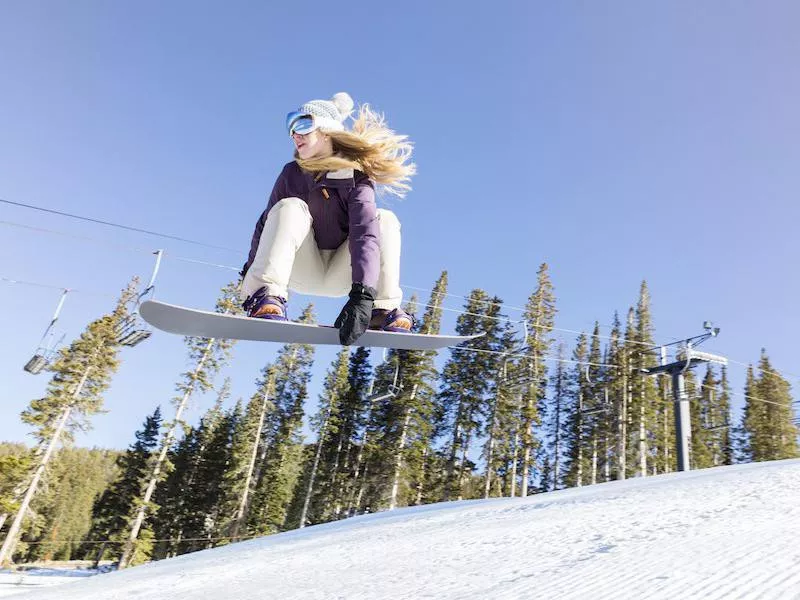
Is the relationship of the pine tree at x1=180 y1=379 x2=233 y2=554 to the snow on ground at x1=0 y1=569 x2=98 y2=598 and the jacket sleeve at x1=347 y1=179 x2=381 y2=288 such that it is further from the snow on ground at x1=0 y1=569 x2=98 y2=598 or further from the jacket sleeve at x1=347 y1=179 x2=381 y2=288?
the jacket sleeve at x1=347 y1=179 x2=381 y2=288

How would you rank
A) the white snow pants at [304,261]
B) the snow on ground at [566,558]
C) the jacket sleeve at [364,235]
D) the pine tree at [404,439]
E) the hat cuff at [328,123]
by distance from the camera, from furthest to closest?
the pine tree at [404,439], the hat cuff at [328,123], the white snow pants at [304,261], the jacket sleeve at [364,235], the snow on ground at [566,558]

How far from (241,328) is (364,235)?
1080 millimetres

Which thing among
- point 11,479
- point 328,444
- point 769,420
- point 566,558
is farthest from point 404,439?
point 769,420

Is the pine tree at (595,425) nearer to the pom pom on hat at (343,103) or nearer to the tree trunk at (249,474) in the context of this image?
the tree trunk at (249,474)

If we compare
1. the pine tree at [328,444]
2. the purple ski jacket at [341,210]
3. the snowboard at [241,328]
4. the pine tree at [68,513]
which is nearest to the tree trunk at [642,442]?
the pine tree at [328,444]

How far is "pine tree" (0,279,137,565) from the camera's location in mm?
25781

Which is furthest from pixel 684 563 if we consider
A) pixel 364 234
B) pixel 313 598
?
pixel 364 234

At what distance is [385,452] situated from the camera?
92.2 ft

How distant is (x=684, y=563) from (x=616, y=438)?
3699 centimetres

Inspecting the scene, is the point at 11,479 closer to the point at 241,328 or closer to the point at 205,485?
the point at 205,485

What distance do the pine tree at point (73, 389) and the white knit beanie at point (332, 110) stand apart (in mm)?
24441

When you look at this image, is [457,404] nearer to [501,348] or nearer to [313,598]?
[501,348]

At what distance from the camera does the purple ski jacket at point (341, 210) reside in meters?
3.59

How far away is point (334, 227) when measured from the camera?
3.91 m
